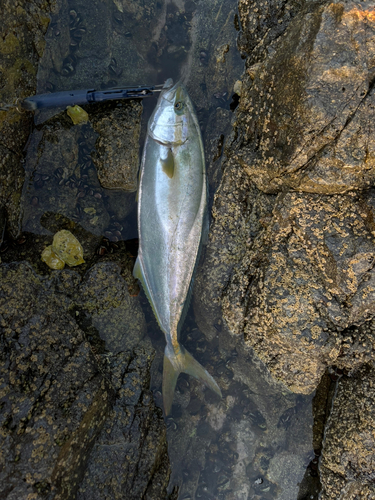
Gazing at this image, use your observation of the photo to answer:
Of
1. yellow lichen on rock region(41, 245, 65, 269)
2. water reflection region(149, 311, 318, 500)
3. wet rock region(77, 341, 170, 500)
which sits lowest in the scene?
water reflection region(149, 311, 318, 500)

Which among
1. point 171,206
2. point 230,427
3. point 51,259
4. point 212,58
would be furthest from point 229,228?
point 230,427

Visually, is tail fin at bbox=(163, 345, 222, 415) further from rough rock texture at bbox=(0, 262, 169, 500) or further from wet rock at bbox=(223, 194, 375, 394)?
wet rock at bbox=(223, 194, 375, 394)

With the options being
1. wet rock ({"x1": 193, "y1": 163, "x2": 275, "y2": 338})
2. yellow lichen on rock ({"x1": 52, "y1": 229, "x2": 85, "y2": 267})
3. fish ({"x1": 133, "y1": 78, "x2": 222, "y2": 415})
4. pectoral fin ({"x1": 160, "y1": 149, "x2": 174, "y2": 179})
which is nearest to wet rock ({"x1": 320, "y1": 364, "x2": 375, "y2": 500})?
wet rock ({"x1": 193, "y1": 163, "x2": 275, "y2": 338})

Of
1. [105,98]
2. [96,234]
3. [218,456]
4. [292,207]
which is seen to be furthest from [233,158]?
[218,456]

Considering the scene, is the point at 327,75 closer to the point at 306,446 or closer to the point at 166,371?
the point at 166,371

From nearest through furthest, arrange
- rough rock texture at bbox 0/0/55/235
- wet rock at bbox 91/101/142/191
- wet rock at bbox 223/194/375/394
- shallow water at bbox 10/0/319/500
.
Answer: wet rock at bbox 223/194/375/394
rough rock texture at bbox 0/0/55/235
wet rock at bbox 91/101/142/191
shallow water at bbox 10/0/319/500

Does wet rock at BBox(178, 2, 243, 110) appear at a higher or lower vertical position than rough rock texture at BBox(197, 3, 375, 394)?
higher

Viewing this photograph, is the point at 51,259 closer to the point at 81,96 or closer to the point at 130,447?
the point at 81,96

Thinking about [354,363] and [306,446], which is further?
[306,446]
